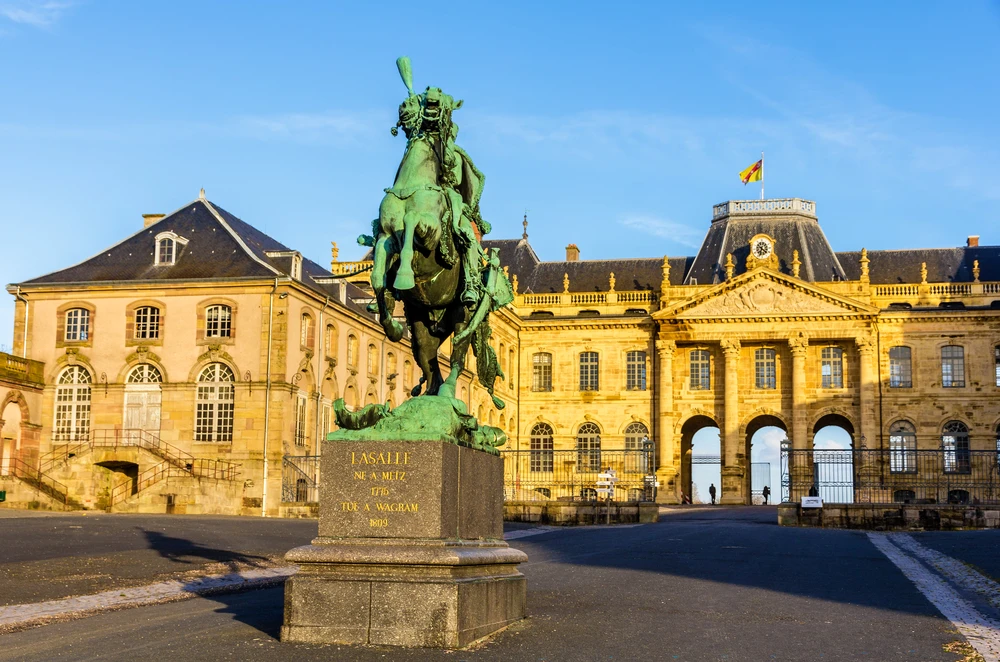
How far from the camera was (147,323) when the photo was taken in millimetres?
39844

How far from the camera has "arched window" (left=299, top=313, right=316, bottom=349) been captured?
40.1 meters

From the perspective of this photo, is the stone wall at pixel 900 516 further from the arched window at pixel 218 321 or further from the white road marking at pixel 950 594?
the arched window at pixel 218 321

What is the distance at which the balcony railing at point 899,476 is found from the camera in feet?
141

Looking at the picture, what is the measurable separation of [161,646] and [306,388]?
3164cm

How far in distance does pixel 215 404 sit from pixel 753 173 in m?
39.6

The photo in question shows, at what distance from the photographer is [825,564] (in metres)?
18.3

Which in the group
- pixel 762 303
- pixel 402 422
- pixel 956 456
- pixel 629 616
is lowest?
pixel 629 616

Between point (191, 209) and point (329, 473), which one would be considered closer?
point (329, 473)

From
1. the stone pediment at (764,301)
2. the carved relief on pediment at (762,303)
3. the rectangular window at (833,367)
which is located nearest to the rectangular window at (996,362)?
the stone pediment at (764,301)

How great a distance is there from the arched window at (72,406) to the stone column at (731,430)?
32959 millimetres

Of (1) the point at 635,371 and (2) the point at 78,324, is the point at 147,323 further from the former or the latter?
(1) the point at 635,371

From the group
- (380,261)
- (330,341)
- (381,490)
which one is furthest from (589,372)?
(381,490)

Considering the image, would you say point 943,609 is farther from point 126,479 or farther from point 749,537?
point 126,479

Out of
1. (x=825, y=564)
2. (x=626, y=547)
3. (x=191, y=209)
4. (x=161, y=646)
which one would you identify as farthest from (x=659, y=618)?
(x=191, y=209)
